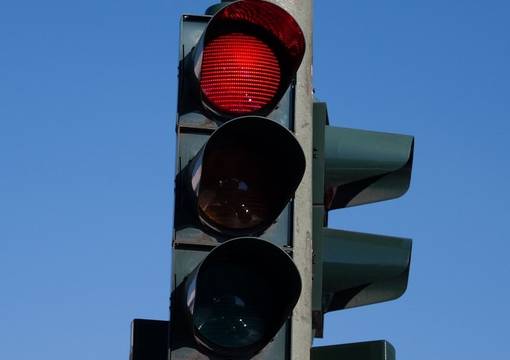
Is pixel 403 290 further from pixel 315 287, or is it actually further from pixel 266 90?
pixel 266 90

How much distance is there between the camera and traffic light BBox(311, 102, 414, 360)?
4160mm

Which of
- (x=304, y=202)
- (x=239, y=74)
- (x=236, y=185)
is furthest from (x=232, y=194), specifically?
(x=239, y=74)

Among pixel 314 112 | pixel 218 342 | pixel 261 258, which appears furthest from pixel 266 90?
pixel 218 342

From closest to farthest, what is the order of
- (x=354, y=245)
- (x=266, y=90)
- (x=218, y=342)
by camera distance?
1. (x=218, y=342)
2. (x=266, y=90)
3. (x=354, y=245)

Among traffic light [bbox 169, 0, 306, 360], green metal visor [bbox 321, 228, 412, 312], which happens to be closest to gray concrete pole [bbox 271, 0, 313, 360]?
traffic light [bbox 169, 0, 306, 360]

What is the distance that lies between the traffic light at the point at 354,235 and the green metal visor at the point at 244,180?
22cm

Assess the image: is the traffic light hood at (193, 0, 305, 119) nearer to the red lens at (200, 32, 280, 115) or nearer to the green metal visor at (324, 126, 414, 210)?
the red lens at (200, 32, 280, 115)

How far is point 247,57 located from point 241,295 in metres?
0.73

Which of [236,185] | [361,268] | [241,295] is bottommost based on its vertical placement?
→ [241,295]

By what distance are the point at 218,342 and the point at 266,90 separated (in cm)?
79

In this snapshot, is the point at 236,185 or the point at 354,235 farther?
the point at 354,235

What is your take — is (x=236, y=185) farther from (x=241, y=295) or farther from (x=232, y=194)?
(x=241, y=295)

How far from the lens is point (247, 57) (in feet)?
13.4

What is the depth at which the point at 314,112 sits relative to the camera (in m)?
4.25
